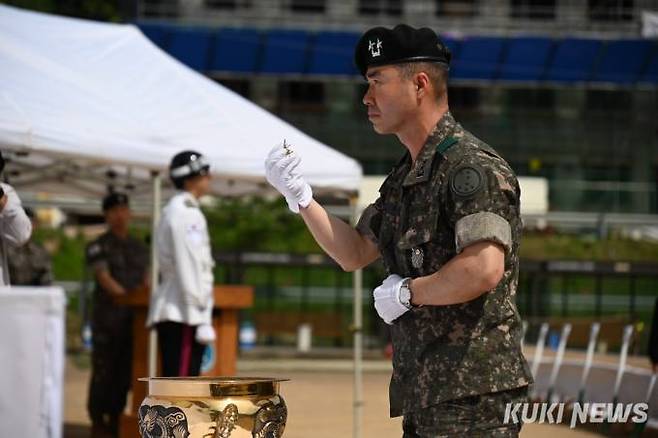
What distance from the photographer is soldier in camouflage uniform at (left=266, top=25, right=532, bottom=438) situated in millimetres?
3662

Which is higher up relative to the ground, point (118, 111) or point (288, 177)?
point (118, 111)

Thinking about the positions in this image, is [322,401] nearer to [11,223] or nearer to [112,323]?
[112,323]

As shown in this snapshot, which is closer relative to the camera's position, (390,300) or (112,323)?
(390,300)

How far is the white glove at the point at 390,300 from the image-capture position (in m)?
3.81

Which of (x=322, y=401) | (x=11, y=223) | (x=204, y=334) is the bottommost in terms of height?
(x=322, y=401)

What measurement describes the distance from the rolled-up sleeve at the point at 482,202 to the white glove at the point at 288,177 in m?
0.67

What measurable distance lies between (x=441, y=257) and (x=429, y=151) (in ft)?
1.09

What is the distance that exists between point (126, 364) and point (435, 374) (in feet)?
25.8

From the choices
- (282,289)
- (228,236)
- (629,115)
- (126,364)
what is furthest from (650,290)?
(629,115)

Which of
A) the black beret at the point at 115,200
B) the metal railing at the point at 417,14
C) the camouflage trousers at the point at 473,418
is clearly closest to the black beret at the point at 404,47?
the camouflage trousers at the point at 473,418

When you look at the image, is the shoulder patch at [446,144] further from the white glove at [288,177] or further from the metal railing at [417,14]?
the metal railing at [417,14]

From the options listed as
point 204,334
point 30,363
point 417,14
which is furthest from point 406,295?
point 417,14

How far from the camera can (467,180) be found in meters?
3.70

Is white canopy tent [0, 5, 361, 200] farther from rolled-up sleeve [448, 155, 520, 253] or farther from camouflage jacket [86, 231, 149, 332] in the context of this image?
rolled-up sleeve [448, 155, 520, 253]
